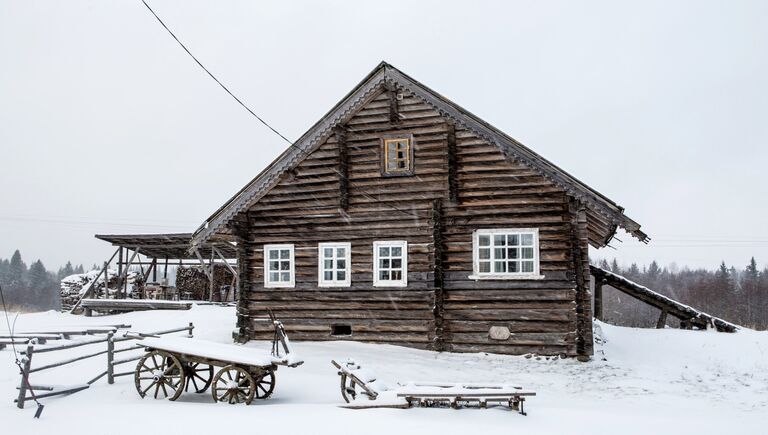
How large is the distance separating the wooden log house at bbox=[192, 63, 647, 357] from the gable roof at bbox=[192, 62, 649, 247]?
0.12ft

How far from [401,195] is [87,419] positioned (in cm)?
1027

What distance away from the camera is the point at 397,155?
17.5 m

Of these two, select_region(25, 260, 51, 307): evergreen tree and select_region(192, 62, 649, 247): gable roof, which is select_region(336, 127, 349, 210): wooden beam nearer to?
select_region(192, 62, 649, 247): gable roof

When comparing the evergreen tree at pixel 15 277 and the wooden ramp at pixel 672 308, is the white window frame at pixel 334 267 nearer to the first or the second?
the wooden ramp at pixel 672 308

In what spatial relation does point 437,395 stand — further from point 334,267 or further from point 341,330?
point 334,267

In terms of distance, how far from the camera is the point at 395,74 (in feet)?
56.3

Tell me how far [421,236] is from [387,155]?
2.77m

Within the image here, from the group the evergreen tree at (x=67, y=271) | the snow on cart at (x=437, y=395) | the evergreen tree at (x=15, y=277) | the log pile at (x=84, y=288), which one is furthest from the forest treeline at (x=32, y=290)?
the snow on cart at (x=437, y=395)

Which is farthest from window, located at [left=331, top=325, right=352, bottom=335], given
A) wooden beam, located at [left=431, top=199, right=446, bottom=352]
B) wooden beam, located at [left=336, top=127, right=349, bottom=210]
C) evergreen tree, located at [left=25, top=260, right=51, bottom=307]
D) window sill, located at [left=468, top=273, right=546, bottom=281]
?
evergreen tree, located at [left=25, top=260, right=51, bottom=307]

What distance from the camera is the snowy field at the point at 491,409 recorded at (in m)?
9.39

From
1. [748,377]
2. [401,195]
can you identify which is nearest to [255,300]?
[401,195]

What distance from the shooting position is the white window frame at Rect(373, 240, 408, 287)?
17.0 meters

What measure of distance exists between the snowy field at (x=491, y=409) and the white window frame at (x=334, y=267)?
1857 mm

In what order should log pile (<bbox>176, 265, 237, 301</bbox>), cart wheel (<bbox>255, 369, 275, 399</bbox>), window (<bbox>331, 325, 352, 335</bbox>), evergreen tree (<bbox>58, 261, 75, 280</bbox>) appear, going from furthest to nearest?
evergreen tree (<bbox>58, 261, 75, 280</bbox>) < log pile (<bbox>176, 265, 237, 301</bbox>) < window (<bbox>331, 325, 352, 335</bbox>) < cart wheel (<bbox>255, 369, 275, 399</bbox>)
